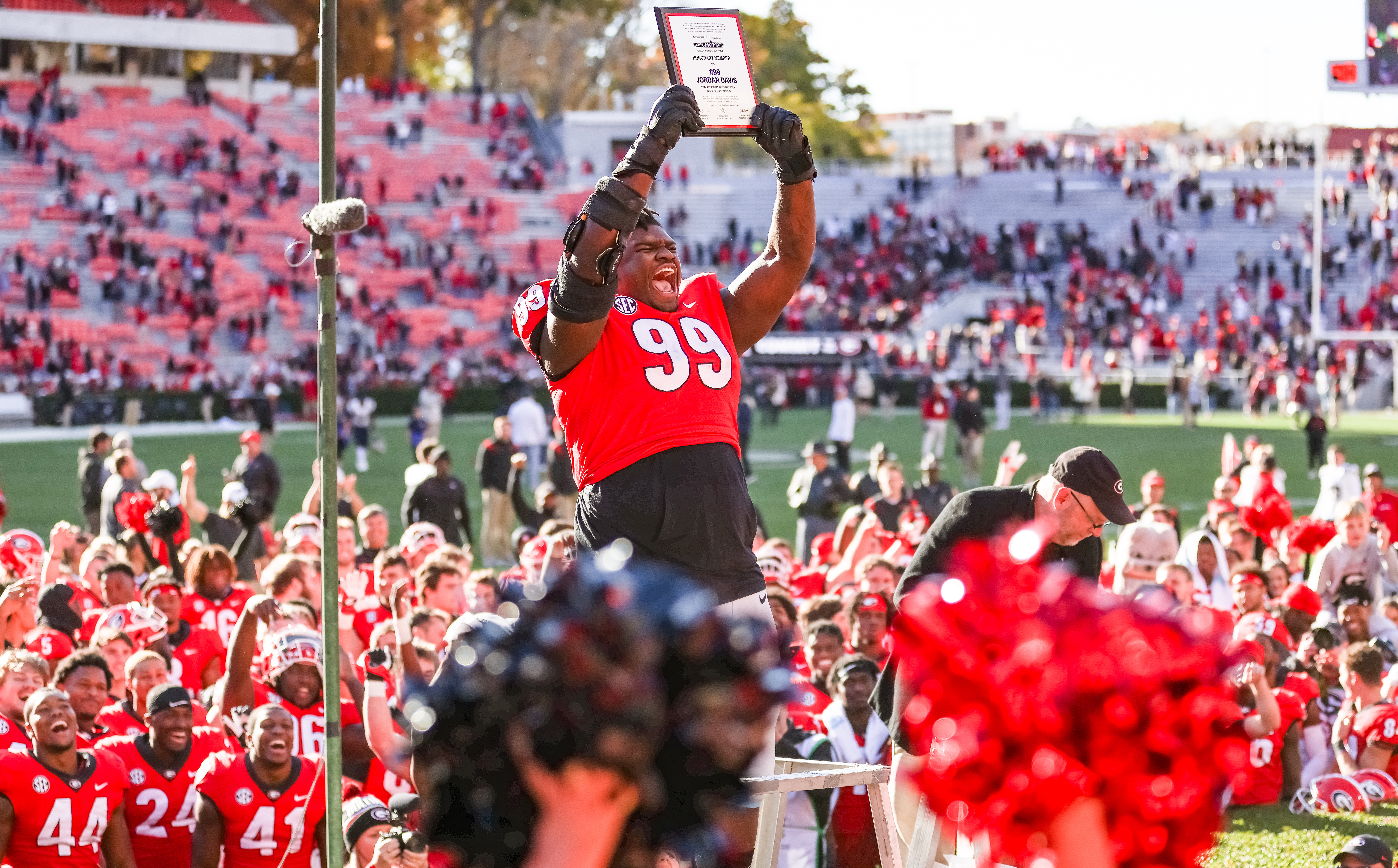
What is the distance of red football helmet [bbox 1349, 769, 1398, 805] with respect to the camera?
7.29 m

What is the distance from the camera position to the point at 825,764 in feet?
14.0

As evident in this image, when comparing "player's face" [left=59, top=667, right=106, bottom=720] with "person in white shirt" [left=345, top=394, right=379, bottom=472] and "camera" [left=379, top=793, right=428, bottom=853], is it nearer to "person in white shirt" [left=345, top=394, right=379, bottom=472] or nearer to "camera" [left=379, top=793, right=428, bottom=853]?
"camera" [left=379, top=793, right=428, bottom=853]

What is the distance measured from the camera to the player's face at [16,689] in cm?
591

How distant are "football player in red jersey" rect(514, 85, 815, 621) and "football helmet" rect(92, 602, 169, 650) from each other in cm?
400

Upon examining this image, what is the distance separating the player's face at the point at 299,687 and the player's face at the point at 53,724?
81 cm

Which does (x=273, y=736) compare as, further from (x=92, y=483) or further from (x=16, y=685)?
(x=92, y=483)

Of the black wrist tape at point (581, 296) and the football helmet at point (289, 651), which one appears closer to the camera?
the black wrist tape at point (581, 296)

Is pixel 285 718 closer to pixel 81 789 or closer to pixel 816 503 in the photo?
pixel 81 789

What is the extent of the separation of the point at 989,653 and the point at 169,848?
4617mm

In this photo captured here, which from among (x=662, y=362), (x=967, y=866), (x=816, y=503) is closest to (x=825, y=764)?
(x=967, y=866)

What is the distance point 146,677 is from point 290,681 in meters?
0.68

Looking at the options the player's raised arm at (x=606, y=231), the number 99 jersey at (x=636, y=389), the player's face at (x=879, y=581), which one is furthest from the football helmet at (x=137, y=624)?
the player's raised arm at (x=606, y=231)

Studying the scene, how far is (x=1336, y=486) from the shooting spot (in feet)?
47.3

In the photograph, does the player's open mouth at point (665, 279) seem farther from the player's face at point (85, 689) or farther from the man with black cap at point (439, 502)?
the man with black cap at point (439, 502)
